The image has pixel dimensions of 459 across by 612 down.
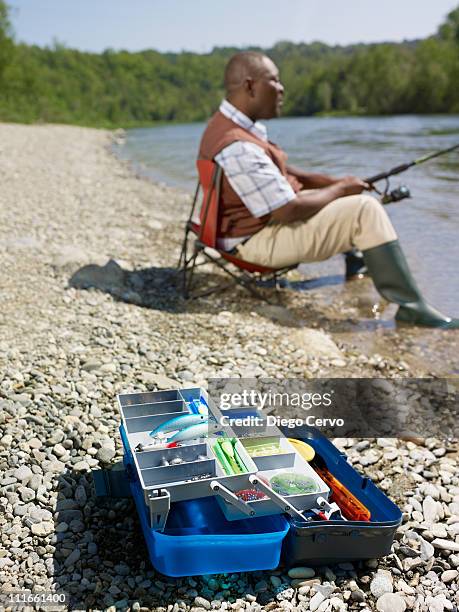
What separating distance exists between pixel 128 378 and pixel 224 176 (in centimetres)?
194

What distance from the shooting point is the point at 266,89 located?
16.0 ft

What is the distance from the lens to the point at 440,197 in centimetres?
1120

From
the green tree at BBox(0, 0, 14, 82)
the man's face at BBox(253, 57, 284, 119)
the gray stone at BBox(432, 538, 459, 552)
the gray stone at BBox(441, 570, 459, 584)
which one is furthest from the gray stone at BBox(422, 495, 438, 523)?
the green tree at BBox(0, 0, 14, 82)

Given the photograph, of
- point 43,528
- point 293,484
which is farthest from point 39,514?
point 293,484

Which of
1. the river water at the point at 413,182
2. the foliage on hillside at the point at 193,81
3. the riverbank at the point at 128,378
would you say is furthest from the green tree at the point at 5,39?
the riverbank at the point at 128,378

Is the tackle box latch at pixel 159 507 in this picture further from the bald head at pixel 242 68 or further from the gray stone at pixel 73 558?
the bald head at pixel 242 68

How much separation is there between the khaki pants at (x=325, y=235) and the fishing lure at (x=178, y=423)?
2643mm

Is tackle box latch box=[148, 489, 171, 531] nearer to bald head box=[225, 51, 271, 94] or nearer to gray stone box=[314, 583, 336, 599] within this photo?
gray stone box=[314, 583, 336, 599]

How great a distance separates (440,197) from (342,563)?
9.79 meters

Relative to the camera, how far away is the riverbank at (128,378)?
2.31 meters

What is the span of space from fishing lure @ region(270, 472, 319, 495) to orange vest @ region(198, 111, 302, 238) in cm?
290

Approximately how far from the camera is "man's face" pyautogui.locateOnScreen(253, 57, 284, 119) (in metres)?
4.84

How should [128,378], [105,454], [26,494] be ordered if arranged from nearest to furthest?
1. [26,494]
2. [105,454]
3. [128,378]

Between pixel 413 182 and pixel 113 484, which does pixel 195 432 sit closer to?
pixel 113 484
